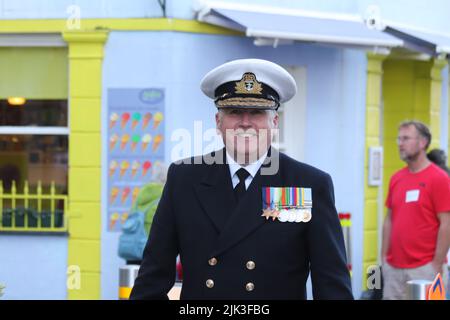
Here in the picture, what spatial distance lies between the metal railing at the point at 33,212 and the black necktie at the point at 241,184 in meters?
6.30

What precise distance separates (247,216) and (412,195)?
4653 millimetres

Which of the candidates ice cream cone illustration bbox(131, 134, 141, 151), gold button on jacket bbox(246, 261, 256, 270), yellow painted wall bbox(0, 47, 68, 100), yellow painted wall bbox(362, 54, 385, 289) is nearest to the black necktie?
gold button on jacket bbox(246, 261, 256, 270)

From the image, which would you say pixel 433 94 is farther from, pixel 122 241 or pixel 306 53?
pixel 122 241

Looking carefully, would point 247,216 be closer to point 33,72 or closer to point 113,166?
point 113,166

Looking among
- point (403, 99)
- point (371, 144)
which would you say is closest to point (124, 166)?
point (371, 144)

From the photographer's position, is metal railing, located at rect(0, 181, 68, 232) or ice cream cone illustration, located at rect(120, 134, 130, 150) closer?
ice cream cone illustration, located at rect(120, 134, 130, 150)

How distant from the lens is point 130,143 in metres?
9.77

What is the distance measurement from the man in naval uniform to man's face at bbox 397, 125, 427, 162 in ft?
14.7

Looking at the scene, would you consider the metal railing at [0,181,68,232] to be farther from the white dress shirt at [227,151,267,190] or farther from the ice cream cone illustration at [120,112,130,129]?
the white dress shirt at [227,151,267,190]

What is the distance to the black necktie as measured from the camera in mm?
3732

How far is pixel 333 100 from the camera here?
419 inches

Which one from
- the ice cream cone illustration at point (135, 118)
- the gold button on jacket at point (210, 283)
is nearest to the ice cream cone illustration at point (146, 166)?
the ice cream cone illustration at point (135, 118)

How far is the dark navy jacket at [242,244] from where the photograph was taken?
3588 mm
